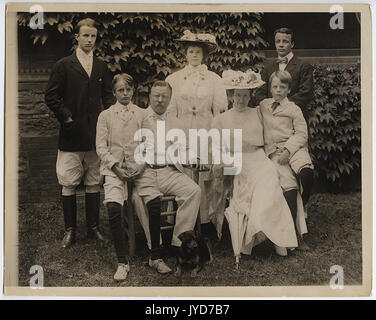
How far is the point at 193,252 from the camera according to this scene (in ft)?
15.3

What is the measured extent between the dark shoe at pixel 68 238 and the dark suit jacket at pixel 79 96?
0.81 meters

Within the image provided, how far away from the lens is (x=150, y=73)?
15.5ft

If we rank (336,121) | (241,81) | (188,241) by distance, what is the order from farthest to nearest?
(336,121)
(241,81)
(188,241)

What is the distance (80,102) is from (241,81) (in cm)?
155

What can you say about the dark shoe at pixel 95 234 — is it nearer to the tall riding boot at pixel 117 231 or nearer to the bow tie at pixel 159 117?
the tall riding boot at pixel 117 231

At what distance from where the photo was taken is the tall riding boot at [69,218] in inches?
187

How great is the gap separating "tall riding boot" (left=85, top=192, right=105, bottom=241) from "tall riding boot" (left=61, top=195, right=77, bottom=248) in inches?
5.0

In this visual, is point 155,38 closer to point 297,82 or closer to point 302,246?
point 297,82

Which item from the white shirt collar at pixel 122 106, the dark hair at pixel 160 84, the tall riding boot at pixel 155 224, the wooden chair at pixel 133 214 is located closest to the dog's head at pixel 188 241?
the wooden chair at pixel 133 214

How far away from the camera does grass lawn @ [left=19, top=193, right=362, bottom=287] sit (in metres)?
4.71

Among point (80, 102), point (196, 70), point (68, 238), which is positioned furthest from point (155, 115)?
point (68, 238)

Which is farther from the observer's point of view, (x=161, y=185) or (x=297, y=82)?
(x=297, y=82)

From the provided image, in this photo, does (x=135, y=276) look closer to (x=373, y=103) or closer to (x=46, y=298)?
(x=46, y=298)

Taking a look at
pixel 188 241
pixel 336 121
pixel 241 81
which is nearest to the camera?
pixel 188 241
